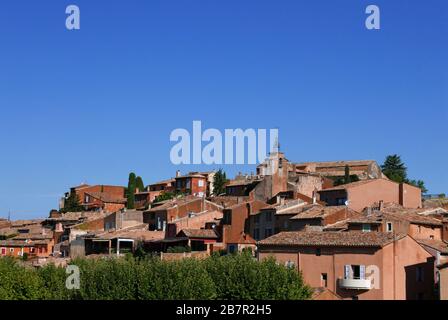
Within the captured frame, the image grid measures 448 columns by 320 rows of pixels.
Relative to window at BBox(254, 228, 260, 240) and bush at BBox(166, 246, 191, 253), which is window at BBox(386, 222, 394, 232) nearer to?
window at BBox(254, 228, 260, 240)

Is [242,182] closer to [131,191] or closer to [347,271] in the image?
[131,191]

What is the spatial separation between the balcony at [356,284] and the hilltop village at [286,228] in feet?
0.19

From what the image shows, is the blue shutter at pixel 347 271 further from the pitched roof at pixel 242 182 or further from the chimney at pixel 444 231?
the pitched roof at pixel 242 182

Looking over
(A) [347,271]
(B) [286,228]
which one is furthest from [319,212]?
(A) [347,271]

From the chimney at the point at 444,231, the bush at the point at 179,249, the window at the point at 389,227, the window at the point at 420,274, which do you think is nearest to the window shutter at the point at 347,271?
the window at the point at 420,274

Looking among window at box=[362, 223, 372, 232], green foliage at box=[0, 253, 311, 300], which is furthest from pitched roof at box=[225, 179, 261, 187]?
green foliage at box=[0, 253, 311, 300]

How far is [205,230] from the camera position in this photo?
65.5m

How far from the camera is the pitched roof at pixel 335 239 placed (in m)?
45.7

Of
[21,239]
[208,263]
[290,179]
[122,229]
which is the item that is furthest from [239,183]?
[208,263]

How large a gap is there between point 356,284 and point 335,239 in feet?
11.4

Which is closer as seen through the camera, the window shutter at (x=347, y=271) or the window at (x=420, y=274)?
the window at (x=420, y=274)

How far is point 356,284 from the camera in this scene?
149 ft

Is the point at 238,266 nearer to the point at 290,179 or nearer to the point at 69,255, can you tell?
the point at 69,255
